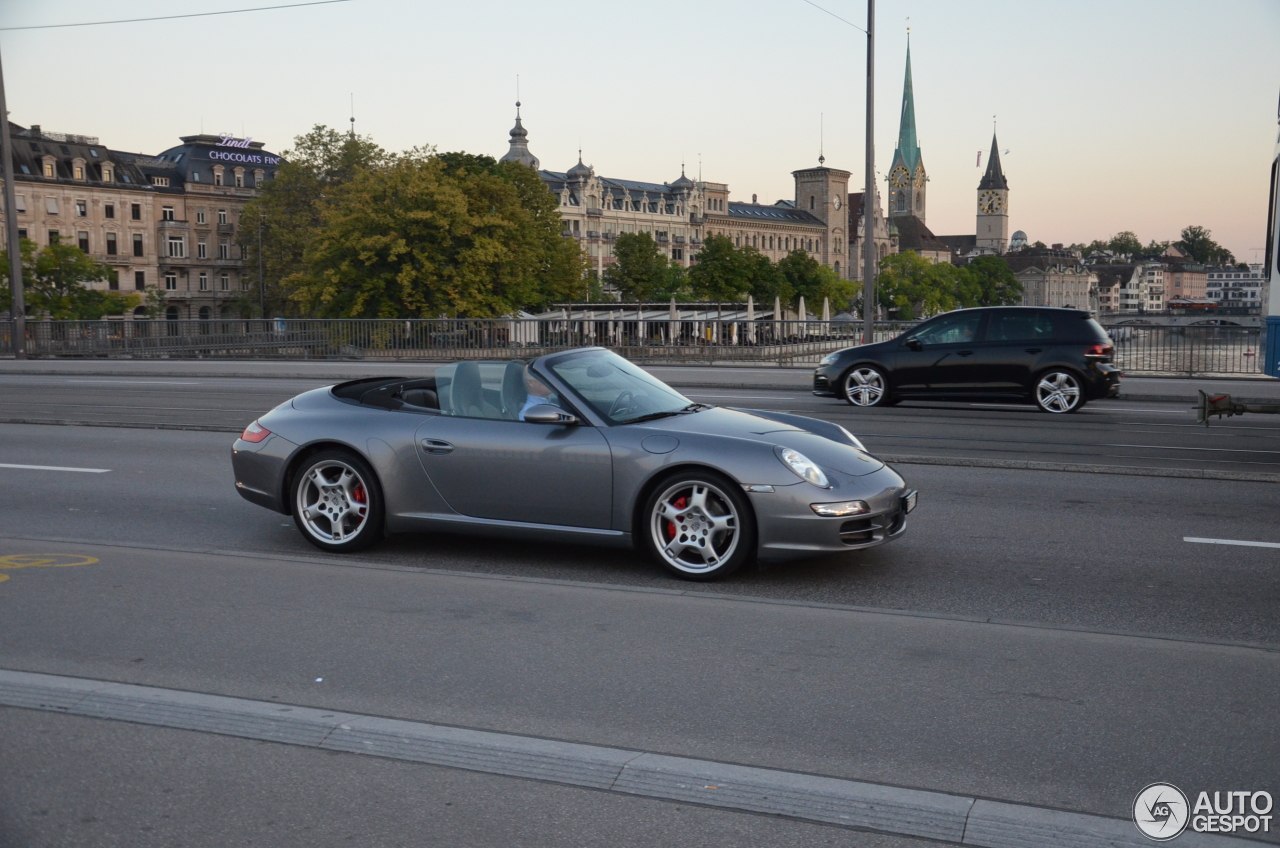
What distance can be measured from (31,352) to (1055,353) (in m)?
30.1

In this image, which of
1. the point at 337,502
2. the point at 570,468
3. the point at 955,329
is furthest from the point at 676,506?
the point at 955,329

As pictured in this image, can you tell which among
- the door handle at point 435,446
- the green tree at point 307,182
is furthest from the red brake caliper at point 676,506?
the green tree at point 307,182

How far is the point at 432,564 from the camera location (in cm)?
723

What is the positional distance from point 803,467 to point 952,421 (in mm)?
9743

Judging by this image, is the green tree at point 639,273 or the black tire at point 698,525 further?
the green tree at point 639,273

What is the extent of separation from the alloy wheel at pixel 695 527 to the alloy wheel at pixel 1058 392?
11530 millimetres

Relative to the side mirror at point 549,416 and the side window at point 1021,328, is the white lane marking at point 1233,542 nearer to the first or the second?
the side mirror at point 549,416

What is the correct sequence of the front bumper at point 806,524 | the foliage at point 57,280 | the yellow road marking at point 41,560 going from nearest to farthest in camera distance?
→ the front bumper at point 806,524 → the yellow road marking at point 41,560 → the foliage at point 57,280

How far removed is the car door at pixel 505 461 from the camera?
684 centimetres

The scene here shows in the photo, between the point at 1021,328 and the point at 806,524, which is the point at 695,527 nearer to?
the point at 806,524

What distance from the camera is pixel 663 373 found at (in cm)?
2602

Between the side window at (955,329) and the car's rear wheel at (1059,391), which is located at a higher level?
the side window at (955,329)

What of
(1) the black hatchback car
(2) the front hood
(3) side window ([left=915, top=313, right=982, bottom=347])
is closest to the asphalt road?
(1) the black hatchback car

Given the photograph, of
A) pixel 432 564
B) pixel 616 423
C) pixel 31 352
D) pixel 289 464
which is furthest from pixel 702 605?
pixel 31 352
